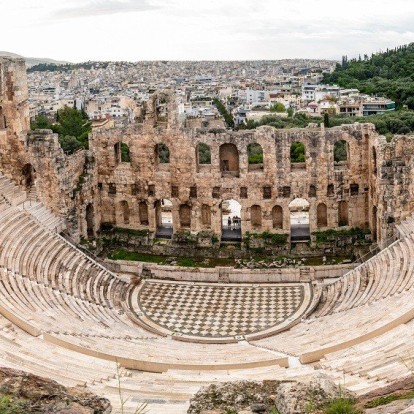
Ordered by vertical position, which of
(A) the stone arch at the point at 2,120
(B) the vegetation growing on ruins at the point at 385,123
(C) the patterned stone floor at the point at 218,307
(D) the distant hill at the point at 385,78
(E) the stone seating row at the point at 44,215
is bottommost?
(C) the patterned stone floor at the point at 218,307

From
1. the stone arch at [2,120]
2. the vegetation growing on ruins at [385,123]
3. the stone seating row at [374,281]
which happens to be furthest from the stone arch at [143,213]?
the vegetation growing on ruins at [385,123]

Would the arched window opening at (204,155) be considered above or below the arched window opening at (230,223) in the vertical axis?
above

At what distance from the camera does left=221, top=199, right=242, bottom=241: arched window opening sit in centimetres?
3669

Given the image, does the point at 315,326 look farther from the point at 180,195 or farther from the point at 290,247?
the point at 180,195

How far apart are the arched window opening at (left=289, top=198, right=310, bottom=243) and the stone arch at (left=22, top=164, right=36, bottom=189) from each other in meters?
15.4

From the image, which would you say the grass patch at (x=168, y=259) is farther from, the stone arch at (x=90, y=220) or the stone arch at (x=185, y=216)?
the stone arch at (x=185, y=216)

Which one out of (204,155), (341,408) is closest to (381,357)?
(341,408)

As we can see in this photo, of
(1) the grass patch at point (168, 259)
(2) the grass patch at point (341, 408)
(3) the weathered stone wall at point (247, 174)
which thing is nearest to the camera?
(2) the grass patch at point (341, 408)

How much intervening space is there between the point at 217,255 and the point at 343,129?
1011 centimetres

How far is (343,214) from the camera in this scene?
36500mm

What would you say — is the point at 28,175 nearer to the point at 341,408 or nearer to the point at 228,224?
the point at 228,224

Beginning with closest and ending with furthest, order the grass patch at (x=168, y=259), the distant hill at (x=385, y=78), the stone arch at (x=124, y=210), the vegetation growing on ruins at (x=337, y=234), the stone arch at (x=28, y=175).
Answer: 1. the grass patch at (x=168, y=259)
2. the vegetation growing on ruins at (x=337, y=234)
3. the stone arch at (x=28, y=175)
4. the stone arch at (x=124, y=210)
5. the distant hill at (x=385, y=78)

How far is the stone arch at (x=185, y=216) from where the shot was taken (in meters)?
37.1

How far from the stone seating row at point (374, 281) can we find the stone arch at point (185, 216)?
9946 millimetres
